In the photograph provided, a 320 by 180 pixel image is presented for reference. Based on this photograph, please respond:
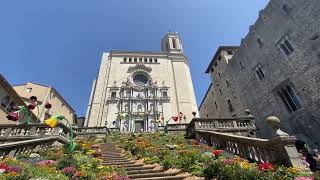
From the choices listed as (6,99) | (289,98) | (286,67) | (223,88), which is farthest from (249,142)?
(6,99)

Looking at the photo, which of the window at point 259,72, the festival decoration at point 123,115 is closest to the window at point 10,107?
the festival decoration at point 123,115

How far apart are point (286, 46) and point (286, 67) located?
2.18 meters

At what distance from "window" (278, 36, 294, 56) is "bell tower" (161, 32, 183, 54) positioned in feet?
134

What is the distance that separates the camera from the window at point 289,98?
796 inches

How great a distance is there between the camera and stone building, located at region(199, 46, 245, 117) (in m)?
31.9

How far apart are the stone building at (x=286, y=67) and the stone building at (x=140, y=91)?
1803 centimetres

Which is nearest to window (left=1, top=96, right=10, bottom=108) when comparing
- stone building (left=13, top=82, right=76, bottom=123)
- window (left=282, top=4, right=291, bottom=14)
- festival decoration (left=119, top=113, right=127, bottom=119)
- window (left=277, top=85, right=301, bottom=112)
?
stone building (left=13, top=82, right=76, bottom=123)

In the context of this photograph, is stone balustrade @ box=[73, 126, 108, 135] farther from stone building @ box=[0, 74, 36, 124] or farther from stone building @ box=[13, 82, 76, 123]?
stone building @ box=[13, 82, 76, 123]

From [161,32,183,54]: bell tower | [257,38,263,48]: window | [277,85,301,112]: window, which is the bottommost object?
[277,85,301,112]: window

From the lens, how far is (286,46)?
69.6 ft

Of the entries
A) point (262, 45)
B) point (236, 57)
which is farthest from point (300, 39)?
point (236, 57)

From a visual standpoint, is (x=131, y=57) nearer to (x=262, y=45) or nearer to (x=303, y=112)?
(x=262, y=45)

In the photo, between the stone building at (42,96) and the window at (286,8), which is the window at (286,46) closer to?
the window at (286,8)

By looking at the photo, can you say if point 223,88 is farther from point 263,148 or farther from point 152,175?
point 152,175
